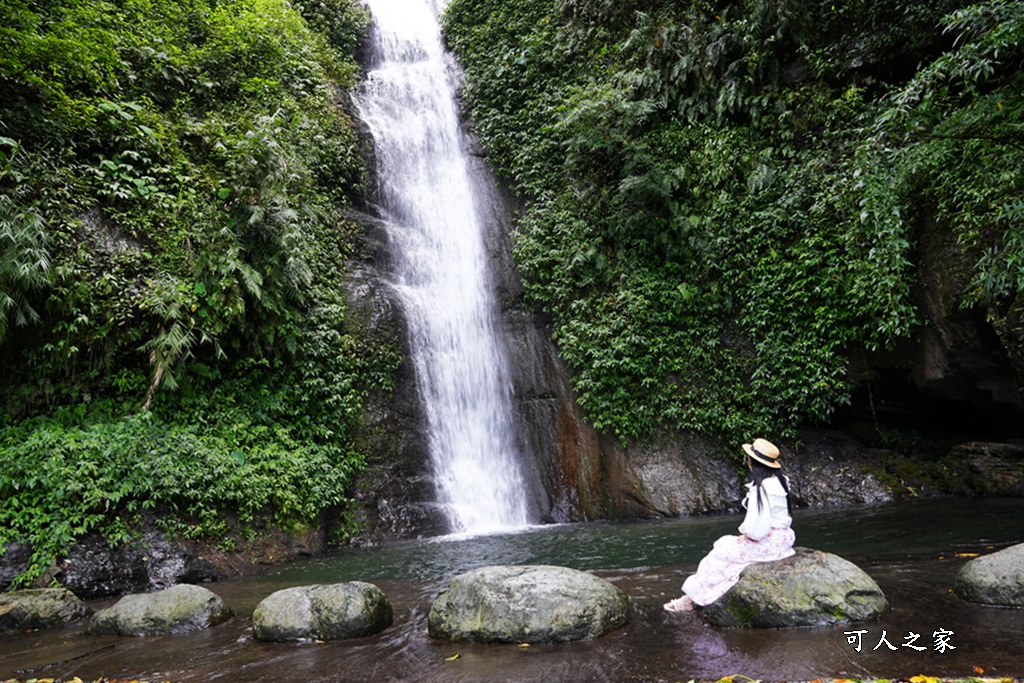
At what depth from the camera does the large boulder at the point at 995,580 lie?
14.2ft

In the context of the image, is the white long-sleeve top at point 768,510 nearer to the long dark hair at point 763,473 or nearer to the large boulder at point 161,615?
the long dark hair at point 763,473

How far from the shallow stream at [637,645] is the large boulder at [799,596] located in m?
0.10

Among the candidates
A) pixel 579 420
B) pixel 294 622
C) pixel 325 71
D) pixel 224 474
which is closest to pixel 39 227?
pixel 224 474

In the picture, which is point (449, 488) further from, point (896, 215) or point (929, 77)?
point (929, 77)

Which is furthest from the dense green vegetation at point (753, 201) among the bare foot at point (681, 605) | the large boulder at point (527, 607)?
the large boulder at point (527, 607)

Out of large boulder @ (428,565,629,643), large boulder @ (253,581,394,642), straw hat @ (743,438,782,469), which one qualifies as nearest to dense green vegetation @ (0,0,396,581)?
large boulder @ (253,581,394,642)

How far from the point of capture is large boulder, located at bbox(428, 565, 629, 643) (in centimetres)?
438

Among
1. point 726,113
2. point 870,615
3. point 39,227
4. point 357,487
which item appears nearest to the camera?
point 870,615

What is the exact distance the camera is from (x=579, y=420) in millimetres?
11727

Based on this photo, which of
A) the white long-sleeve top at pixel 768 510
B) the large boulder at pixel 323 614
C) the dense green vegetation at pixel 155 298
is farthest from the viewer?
the dense green vegetation at pixel 155 298

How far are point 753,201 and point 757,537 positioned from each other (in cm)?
877

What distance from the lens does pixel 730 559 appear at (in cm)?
484

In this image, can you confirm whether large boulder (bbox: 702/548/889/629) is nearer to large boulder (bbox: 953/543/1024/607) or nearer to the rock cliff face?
large boulder (bbox: 953/543/1024/607)

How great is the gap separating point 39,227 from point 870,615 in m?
10.9
